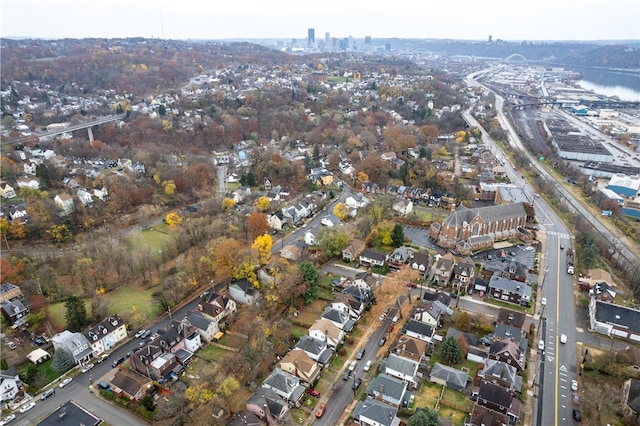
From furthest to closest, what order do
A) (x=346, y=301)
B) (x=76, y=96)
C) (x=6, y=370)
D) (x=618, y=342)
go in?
1. (x=76, y=96)
2. (x=346, y=301)
3. (x=618, y=342)
4. (x=6, y=370)

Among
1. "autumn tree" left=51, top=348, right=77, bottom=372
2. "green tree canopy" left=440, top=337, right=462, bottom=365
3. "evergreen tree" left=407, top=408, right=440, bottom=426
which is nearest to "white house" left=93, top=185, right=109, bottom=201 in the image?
"autumn tree" left=51, top=348, right=77, bottom=372

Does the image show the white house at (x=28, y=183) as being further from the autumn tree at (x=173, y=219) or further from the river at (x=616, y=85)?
the river at (x=616, y=85)

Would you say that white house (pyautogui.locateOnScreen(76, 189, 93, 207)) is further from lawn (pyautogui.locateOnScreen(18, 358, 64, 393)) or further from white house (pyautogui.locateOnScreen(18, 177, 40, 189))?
lawn (pyautogui.locateOnScreen(18, 358, 64, 393))

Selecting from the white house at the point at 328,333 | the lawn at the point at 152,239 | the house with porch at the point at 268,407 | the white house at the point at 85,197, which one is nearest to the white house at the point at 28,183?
the white house at the point at 85,197

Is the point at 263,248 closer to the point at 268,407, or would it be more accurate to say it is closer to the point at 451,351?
the point at 268,407

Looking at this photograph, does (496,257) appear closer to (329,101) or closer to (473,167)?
A: (473,167)

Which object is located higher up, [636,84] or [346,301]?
[636,84]

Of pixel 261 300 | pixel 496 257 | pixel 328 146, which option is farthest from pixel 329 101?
pixel 261 300

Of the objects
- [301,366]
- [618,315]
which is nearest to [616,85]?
[618,315]
